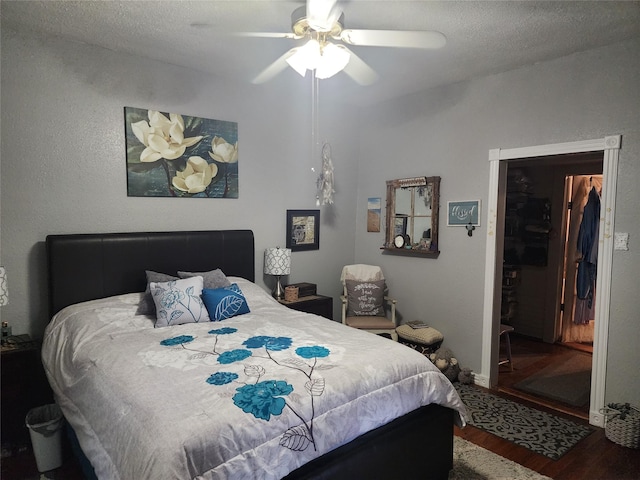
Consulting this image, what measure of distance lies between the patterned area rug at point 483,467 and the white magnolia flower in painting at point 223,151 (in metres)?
2.92

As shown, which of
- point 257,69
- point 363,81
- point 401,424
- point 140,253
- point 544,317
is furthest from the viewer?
point 544,317

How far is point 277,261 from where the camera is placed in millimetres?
3793

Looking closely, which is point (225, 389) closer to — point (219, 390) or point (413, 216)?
point (219, 390)

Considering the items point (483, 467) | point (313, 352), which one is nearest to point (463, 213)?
point (483, 467)

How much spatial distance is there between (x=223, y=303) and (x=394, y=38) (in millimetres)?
1994

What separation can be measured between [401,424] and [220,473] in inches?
39.5

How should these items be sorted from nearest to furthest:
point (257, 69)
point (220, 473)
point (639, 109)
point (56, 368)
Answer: point (220, 473) → point (56, 368) → point (639, 109) → point (257, 69)

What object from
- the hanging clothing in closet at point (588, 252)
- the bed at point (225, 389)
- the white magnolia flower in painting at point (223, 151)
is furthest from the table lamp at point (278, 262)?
the hanging clothing in closet at point (588, 252)

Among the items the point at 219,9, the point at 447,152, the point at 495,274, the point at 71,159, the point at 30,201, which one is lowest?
the point at 495,274

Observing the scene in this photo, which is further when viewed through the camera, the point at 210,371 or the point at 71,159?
the point at 71,159

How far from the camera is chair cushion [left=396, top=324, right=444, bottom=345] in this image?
3.74 meters

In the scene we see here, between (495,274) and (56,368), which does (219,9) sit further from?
(495,274)

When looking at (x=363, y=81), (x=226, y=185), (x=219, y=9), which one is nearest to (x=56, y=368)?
(x=226, y=185)

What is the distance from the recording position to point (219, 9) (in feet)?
7.82
